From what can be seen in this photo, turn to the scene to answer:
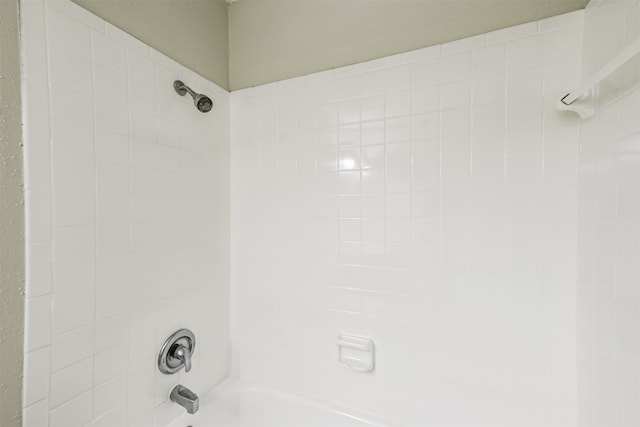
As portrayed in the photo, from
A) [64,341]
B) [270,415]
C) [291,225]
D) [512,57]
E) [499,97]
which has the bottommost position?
[270,415]

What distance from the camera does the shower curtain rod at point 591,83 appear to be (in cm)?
66

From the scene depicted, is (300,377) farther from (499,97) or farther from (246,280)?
(499,97)

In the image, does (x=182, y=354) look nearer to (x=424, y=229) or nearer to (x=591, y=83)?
(x=424, y=229)

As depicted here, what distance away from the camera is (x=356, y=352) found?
1.28 m

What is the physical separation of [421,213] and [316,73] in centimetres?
81

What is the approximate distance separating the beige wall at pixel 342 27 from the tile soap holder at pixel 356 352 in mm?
1238

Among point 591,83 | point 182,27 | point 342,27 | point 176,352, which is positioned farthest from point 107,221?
point 591,83

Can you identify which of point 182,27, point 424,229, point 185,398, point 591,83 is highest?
point 182,27

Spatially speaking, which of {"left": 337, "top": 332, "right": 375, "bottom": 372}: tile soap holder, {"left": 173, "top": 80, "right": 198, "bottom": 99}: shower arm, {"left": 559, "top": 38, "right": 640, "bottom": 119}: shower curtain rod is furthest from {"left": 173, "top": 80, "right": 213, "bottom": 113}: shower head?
{"left": 559, "top": 38, "right": 640, "bottom": 119}: shower curtain rod

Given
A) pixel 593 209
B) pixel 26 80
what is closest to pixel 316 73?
pixel 26 80

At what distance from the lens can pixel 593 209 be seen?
0.91 metres

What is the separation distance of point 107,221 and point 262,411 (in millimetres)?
1144

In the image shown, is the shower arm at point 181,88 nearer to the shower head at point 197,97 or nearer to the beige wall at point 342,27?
the shower head at point 197,97

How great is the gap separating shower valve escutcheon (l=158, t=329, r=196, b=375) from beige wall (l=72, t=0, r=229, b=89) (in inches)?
47.3
